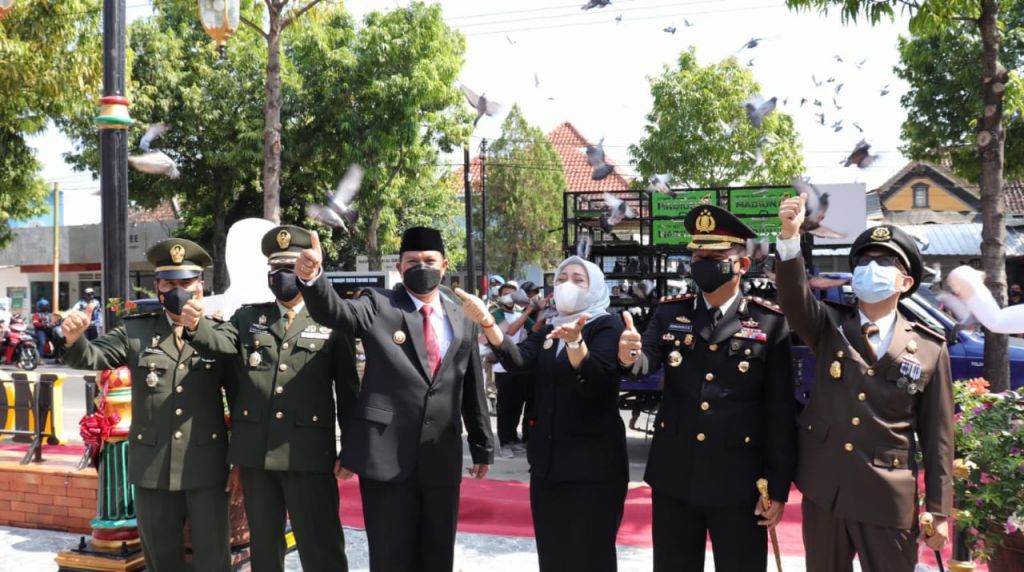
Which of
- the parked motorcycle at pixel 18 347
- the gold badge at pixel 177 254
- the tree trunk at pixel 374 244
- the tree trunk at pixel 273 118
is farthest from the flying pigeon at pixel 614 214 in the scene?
the parked motorcycle at pixel 18 347

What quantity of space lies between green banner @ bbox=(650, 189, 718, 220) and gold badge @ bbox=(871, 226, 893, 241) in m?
6.72

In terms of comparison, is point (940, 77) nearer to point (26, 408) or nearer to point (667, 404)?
point (667, 404)

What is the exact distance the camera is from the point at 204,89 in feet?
68.8

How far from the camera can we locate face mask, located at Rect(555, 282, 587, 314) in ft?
12.2

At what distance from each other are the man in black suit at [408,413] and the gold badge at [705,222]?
46.6 inches

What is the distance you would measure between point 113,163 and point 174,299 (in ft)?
6.63

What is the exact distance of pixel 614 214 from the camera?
963 centimetres

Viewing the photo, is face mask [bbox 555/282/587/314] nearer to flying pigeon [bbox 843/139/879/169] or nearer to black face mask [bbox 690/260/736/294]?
black face mask [bbox 690/260/736/294]

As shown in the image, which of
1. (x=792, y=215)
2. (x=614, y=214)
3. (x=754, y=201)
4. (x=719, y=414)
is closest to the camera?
(x=792, y=215)

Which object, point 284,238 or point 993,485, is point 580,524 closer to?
point 993,485

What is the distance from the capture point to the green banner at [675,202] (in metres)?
10.1

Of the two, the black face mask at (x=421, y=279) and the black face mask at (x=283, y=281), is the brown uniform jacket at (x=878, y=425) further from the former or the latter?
the black face mask at (x=283, y=281)

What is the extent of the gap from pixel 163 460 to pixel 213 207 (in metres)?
20.3

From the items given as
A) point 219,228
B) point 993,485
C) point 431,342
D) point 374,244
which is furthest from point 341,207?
point 219,228
